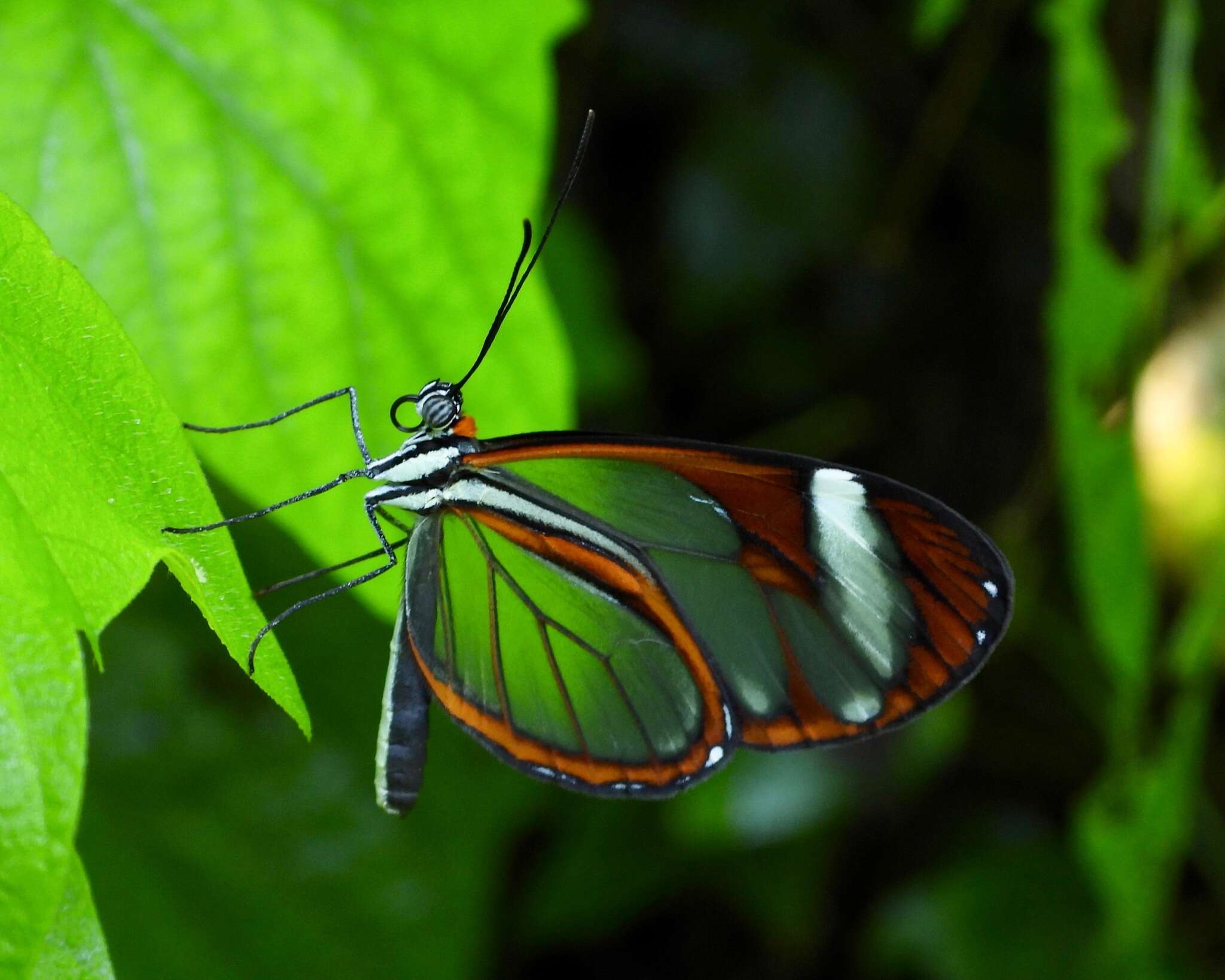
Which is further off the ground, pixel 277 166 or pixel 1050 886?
pixel 277 166

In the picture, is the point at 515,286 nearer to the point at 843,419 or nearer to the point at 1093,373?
the point at 1093,373

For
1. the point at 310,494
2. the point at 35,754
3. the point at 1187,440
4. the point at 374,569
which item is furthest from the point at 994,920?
the point at 35,754

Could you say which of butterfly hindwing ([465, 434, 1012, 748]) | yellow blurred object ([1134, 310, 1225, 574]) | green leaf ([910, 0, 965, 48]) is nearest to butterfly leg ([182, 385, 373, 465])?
butterfly hindwing ([465, 434, 1012, 748])

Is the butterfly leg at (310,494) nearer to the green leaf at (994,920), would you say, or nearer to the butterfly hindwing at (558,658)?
the butterfly hindwing at (558,658)

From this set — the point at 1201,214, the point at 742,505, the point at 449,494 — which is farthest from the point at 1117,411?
the point at 449,494

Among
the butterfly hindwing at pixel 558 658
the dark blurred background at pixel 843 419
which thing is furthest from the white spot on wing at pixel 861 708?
the dark blurred background at pixel 843 419

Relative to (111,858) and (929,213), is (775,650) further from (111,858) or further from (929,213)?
(929,213)
